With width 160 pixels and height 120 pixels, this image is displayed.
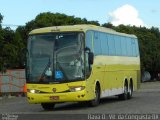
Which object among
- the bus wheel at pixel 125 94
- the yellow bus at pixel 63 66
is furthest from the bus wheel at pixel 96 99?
the bus wheel at pixel 125 94

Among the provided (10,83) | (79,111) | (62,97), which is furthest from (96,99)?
(10,83)

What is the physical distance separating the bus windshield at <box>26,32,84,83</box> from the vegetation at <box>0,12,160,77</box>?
1400 centimetres

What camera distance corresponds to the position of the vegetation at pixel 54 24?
40425 millimetres

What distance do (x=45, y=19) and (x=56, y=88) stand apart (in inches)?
A: 2402

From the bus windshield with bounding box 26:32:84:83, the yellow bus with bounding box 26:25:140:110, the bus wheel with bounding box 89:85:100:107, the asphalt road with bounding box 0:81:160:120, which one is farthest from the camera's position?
the bus wheel with bounding box 89:85:100:107

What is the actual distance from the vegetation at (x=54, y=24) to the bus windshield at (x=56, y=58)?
14004 mm

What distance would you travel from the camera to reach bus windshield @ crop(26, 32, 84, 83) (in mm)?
23906

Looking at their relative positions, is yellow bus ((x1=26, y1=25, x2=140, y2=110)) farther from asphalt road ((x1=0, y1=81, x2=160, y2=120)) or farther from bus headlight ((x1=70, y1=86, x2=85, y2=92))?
asphalt road ((x1=0, y1=81, x2=160, y2=120))

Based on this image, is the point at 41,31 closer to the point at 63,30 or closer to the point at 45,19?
the point at 63,30

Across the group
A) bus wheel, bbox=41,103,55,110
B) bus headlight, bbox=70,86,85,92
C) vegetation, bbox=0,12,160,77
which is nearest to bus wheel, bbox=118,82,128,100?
bus wheel, bbox=41,103,55,110

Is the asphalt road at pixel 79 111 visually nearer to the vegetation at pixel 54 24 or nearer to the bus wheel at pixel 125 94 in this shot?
the bus wheel at pixel 125 94

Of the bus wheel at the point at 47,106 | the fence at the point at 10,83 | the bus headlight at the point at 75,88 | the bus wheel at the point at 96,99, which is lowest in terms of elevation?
the fence at the point at 10,83

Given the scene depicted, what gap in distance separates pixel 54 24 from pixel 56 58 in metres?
60.6

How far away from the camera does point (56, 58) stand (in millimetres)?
24078
